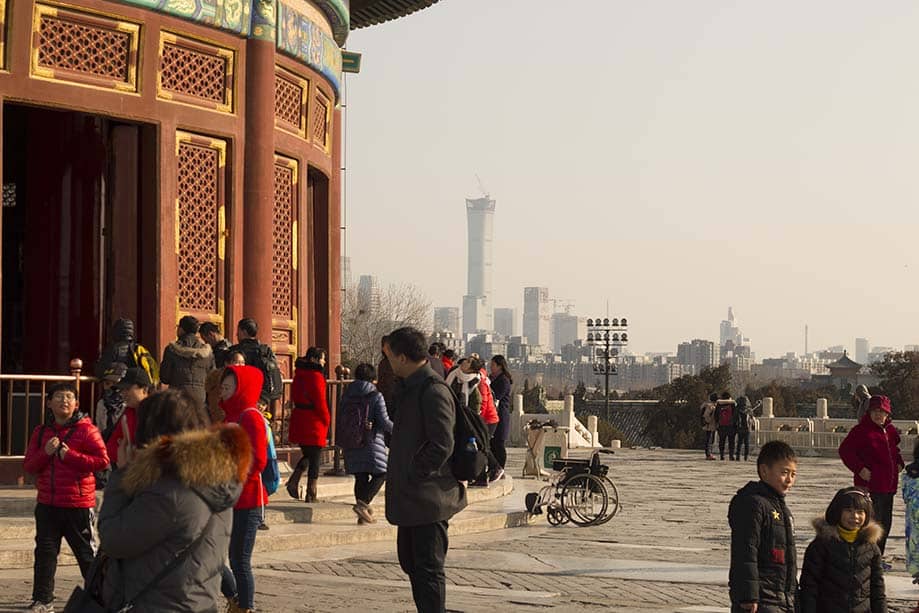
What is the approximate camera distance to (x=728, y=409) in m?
32.3

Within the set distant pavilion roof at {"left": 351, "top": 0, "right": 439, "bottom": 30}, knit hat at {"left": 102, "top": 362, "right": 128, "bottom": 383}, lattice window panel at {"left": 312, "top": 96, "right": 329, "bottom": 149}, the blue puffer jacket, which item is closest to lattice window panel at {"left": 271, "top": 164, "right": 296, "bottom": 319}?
lattice window panel at {"left": 312, "top": 96, "right": 329, "bottom": 149}

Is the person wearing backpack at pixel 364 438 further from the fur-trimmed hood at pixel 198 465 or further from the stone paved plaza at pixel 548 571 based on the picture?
the fur-trimmed hood at pixel 198 465

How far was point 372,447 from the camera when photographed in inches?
547

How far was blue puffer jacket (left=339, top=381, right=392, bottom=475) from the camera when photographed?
13.9 metres

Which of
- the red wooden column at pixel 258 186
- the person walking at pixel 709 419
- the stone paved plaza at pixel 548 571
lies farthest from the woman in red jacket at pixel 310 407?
the person walking at pixel 709 419

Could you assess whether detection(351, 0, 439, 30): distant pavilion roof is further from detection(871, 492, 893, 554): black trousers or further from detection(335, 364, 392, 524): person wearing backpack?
detection(871, 492, 893, 554): black trousers

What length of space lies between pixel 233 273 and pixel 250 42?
8.20 feet

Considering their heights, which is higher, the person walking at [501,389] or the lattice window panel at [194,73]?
the lattice window panel at [194,73]

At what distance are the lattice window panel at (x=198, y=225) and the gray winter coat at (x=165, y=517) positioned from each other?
35.5 ft

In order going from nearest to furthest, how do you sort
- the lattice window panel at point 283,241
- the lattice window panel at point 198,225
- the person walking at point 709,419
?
the lattice window panel at point 198,225
the lattice window panel at point 283,241
the person walking at point 709,419

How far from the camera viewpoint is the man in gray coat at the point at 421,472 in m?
8.09

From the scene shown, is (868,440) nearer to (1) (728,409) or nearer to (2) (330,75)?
(2) (330,75)

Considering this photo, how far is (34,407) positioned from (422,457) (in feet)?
31.9

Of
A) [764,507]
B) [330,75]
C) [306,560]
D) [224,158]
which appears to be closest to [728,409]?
[330,75]
